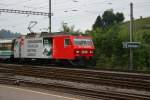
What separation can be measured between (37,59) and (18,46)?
4.19 m

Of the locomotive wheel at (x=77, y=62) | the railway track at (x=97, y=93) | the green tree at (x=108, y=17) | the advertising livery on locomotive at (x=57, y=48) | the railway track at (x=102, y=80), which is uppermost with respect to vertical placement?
the green tree at (x=108, y=17)

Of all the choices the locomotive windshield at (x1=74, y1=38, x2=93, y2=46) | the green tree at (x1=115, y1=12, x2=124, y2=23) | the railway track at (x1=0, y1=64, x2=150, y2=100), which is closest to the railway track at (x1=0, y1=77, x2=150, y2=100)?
the railway track at (x1=0, y1=64, x2=150, y2=100)

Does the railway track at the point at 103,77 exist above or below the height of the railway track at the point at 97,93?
above

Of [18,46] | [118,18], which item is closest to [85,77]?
[18,46]

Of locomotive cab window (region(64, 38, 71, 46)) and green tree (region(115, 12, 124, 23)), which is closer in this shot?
locomotive cab window (region(64, 38, 71, 46))

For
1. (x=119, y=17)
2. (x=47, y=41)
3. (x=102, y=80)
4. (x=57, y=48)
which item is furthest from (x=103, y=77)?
(x=119, y=17)

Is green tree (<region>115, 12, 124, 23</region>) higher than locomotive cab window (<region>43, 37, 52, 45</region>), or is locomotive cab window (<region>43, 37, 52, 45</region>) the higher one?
green tree (<region>115, 12, 124, 23</region>)

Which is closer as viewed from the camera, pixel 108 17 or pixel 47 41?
pixel 47 41

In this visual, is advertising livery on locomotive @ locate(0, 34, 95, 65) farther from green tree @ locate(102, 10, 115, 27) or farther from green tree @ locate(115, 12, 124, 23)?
green tree @ locate(115, 12, 124, 23)

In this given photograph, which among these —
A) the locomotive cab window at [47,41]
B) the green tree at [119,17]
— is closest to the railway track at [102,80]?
the locomotive cab window at [47,41]

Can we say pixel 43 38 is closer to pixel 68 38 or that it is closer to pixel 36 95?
pixel 68 38

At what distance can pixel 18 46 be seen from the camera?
39.3m

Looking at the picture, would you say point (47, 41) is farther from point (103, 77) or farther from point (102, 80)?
point (102, 80)

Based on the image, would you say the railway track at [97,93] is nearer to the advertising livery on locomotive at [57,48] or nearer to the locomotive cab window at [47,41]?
the advertising livery on locomotive at [57,48]
